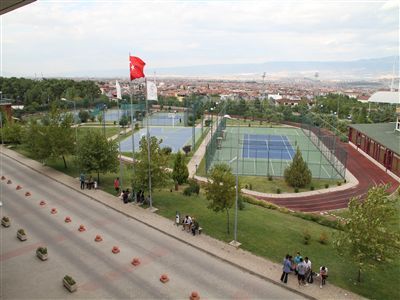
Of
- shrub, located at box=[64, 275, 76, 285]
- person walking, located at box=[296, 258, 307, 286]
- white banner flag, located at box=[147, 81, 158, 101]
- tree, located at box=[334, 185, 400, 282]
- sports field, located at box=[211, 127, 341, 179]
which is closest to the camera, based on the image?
tree, located at box=[334, 185, 400, 282]

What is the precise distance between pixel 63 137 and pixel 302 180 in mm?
23364

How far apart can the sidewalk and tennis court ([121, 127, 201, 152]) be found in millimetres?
24990

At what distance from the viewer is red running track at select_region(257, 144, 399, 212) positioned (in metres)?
30.2

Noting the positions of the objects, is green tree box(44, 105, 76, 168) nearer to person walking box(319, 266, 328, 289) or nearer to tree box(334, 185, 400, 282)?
person walking box(319, 266, 328, 289)

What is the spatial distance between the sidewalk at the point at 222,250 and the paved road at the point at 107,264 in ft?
1.32

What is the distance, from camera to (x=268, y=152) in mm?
39219

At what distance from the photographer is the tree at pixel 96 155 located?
30.4m

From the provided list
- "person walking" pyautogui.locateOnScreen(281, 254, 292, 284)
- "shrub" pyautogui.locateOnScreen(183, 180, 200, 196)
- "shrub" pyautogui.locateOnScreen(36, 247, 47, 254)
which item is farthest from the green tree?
"person walking" pyautogui.locateOnScreen(281, 254, 292, 284)

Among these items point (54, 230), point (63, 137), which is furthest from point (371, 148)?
point (54, 230)

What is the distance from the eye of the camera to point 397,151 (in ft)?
131

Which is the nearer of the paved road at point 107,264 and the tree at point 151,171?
the paved road at point 107,264

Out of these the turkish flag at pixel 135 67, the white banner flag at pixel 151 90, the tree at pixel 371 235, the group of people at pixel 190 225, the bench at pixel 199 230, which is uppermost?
the turkish flag at pixel 135 67

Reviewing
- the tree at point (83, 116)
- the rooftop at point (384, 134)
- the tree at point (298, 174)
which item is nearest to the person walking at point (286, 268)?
the tree at point (298, 174)

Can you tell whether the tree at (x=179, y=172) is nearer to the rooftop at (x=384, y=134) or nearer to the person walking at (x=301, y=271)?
the person walking at (x=301, y=271)
